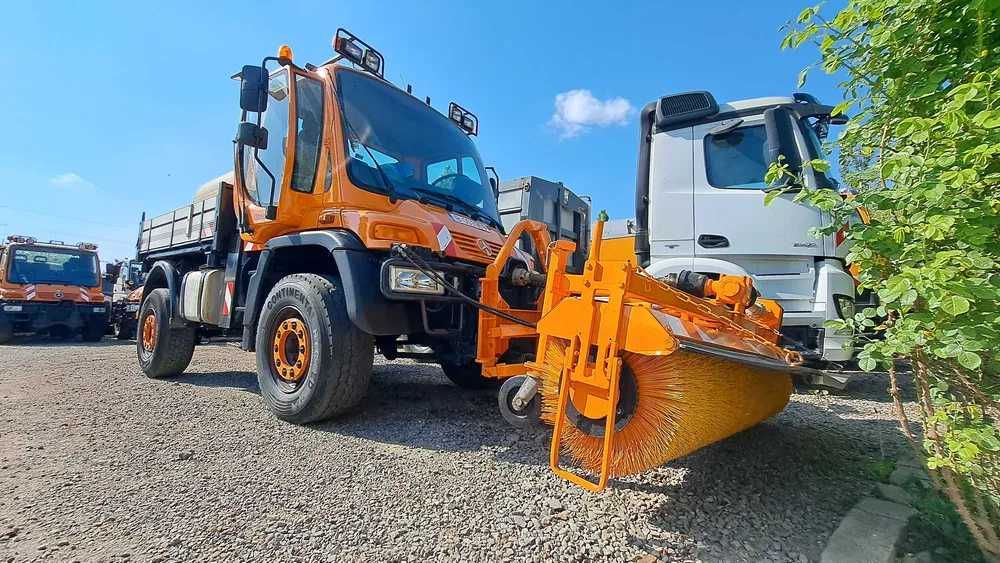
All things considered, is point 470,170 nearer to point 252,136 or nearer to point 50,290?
point 252,136

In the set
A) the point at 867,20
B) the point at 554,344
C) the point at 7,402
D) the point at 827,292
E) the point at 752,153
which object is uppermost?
the point at 752,153

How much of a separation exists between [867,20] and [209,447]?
3.88 metres

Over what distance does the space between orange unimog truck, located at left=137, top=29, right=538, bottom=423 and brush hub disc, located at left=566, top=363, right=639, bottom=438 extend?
122 cm

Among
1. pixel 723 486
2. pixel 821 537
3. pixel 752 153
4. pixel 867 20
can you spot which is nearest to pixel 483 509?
pixel 723 486

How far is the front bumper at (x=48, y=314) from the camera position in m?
11.7

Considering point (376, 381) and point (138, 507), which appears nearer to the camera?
point (138, 507)

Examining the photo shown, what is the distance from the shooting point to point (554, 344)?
2.34 m

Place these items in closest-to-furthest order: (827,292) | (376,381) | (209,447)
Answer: (209,447)
(827,292)
(376,381)

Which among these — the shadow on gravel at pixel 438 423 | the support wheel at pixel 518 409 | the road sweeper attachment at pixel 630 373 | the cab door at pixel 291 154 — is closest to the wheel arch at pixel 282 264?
the cab door at pixel 291 154

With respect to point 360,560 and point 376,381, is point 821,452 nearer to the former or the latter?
point 360,560

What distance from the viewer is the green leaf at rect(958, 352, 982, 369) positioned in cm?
134

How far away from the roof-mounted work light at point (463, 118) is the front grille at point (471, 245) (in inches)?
63.0

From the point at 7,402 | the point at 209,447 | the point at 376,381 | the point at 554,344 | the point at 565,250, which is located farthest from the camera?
the point at 376,381

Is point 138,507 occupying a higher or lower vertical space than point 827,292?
lower
